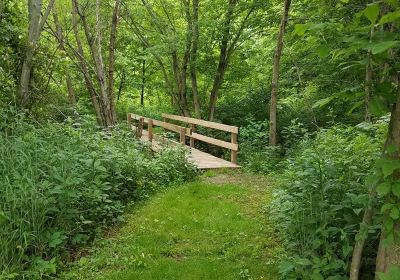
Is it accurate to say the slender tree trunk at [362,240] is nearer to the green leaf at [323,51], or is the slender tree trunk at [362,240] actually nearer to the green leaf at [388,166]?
the green leaf at [388,166]

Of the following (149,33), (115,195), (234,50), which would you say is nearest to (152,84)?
(149,33)

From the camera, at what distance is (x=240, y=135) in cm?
1130

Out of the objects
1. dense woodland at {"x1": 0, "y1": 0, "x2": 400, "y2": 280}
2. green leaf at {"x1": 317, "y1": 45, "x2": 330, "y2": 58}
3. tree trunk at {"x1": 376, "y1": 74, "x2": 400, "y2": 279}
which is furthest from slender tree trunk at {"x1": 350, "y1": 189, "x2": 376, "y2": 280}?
green leaf at {"x1": 317, "y1": 45, "x2": 330, "y2": 58}

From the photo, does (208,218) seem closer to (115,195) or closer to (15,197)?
(115,195)

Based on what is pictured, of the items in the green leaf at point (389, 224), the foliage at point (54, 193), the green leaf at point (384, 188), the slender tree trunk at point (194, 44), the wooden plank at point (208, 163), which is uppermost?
the slender tree trunk at point (194, 44)

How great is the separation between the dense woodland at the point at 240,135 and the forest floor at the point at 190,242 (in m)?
0.21

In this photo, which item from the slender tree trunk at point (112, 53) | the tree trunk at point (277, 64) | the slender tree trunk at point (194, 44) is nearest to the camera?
the tree trunk at point (277, 64)

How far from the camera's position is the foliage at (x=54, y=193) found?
354 centimetres

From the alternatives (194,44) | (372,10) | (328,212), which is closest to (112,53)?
(194,44)

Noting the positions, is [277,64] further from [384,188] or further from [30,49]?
[384,188]

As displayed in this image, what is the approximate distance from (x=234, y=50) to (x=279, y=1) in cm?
200

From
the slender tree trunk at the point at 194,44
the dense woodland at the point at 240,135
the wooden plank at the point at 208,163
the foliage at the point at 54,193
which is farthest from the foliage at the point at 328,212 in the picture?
the slender tree trunk at the point at 194,44

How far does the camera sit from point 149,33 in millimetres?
12820

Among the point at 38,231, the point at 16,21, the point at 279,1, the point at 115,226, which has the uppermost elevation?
the point at 279,1
